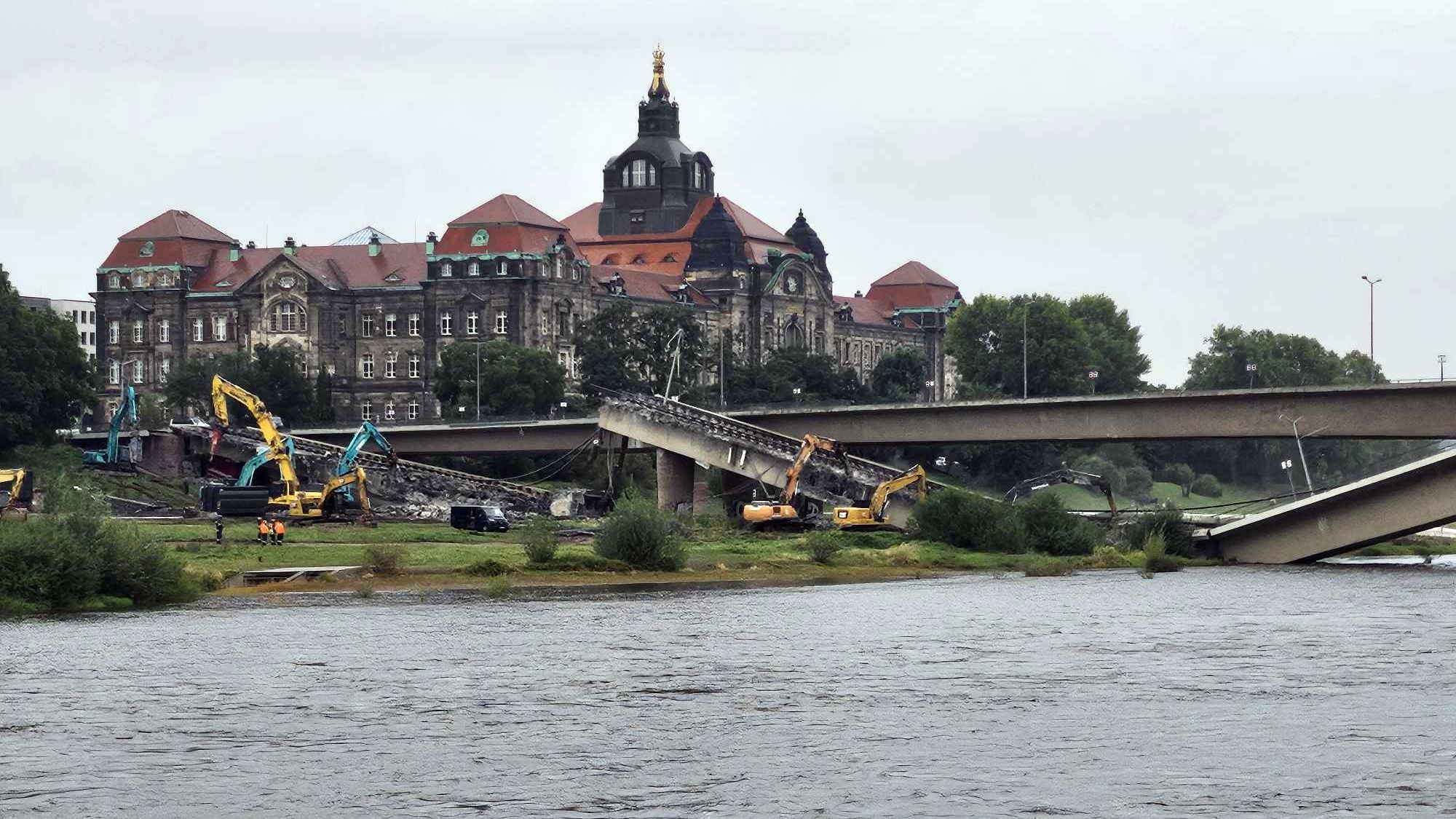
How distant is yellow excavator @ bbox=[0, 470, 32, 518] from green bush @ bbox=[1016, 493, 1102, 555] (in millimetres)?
43219

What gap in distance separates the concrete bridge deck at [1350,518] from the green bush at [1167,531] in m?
1.24

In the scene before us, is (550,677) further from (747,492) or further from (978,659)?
(747,492)

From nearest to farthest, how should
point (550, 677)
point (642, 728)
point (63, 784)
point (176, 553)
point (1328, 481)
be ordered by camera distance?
point (63, 784) < point (642, 728) < point (550, 677) < point (176, 553) < point (1328, 481)

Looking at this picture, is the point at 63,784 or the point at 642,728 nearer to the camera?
the point at 63,784

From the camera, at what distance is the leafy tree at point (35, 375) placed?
145000 mm

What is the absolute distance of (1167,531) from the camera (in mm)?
108000

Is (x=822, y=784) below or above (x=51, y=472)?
below

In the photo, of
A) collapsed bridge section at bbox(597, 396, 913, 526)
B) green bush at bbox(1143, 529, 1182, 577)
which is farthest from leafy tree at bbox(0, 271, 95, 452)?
green bush at bbox(1143, 529, 1182, 577)

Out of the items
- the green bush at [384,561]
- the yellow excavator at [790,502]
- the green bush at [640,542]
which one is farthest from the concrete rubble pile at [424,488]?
the green bush at [384,561]

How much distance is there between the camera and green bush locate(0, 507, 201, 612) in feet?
→ 238

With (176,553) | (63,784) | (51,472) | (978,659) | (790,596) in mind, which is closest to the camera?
(63,784)

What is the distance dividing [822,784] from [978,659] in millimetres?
18295

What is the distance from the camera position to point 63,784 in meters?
43.4

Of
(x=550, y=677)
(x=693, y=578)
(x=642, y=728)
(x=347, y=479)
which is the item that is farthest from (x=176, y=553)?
(x=642, y=728)
